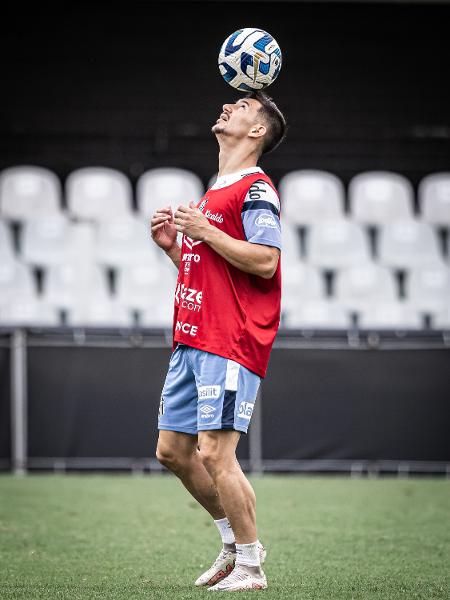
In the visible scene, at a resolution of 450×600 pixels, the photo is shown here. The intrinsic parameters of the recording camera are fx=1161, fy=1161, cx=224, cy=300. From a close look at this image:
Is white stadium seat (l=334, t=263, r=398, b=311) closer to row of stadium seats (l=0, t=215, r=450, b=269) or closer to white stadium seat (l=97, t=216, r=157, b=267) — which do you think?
row of stadium seats (l=0, t=215, r=450, b=269)

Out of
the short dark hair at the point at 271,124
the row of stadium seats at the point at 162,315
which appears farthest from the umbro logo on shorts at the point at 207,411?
the row of stadium seats at the point at 162,315

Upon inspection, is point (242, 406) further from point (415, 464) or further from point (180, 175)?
point (180, 175)

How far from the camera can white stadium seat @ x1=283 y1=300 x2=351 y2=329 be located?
12688mm

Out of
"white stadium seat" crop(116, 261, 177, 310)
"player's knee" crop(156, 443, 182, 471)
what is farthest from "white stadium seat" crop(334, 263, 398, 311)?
"player's knee" crop(156, 443, 182, 471)

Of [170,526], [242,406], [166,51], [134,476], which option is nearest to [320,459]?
[134,476]

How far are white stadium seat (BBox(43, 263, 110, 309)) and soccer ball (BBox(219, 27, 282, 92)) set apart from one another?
7.61 m

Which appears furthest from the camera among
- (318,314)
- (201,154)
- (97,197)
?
(201,154)

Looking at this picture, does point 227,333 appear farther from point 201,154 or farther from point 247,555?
point 201,154

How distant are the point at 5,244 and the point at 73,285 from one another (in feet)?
3.58

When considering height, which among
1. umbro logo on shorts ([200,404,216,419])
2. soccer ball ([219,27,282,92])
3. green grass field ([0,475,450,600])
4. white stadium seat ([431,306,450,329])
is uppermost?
soccer ball ([219,27,282,92])

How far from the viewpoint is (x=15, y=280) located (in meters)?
13.1

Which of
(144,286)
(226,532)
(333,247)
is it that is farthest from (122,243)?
(226,532)

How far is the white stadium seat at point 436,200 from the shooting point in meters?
14.1

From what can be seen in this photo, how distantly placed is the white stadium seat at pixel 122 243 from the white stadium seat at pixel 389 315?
8.32ft
